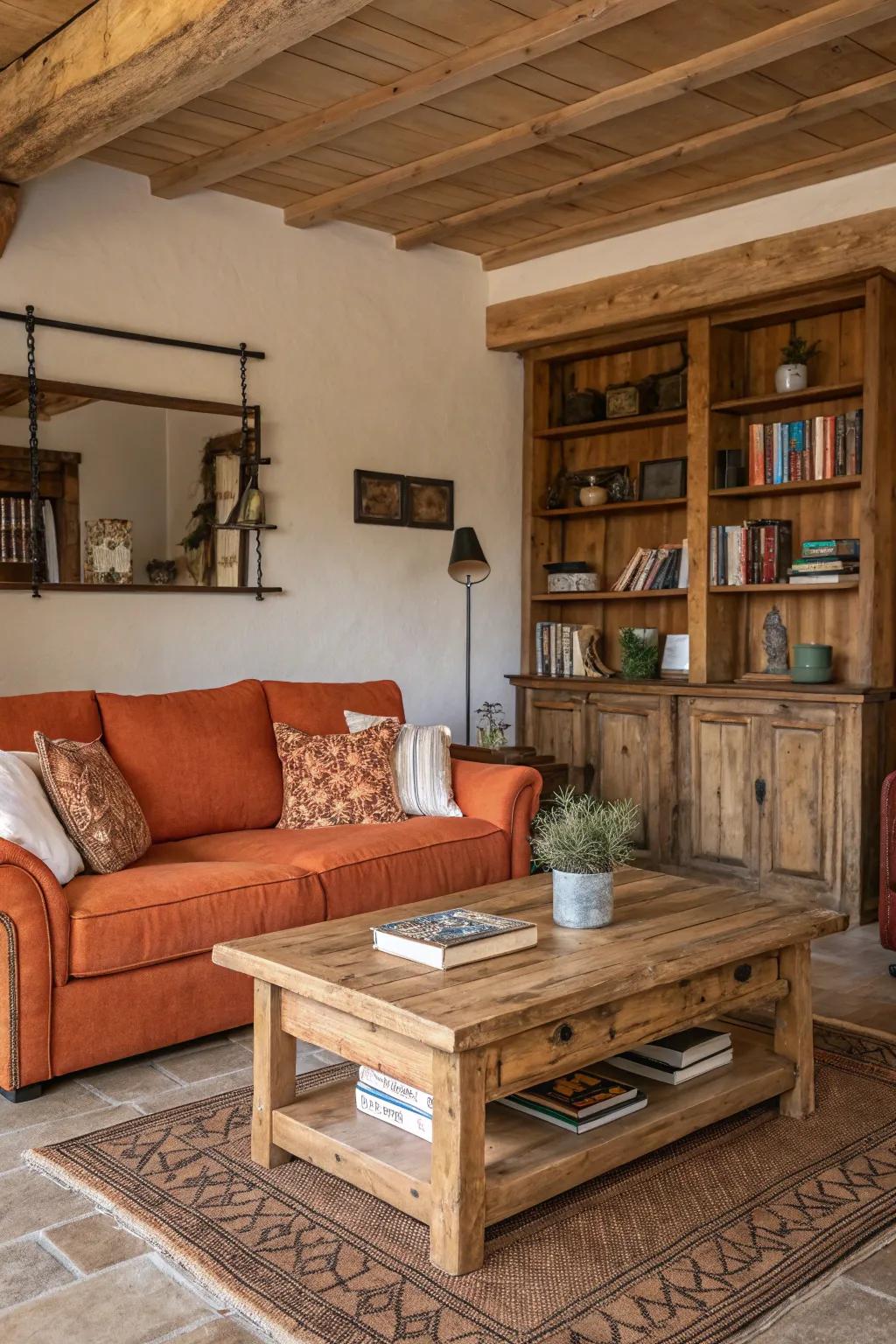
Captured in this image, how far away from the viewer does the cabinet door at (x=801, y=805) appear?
14.5 feet

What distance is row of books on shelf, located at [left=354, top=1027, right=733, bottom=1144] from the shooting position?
2.31 metres

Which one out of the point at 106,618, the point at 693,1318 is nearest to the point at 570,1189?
the point at 693,1318

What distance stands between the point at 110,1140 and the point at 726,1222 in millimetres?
1287

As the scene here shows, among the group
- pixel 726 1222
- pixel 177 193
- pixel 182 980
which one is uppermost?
pixel 177 193

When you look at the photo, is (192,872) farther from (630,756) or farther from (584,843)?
(630,756)

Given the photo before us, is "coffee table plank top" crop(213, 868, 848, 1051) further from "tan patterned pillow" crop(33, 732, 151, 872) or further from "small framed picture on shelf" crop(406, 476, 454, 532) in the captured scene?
"small framed picture on shelf" crop(406, 476, 454, 532)

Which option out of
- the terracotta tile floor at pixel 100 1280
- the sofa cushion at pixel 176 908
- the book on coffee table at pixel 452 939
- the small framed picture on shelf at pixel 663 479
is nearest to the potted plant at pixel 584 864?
the book on coffee table at pixel 452 939

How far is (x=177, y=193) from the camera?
4.41 meters

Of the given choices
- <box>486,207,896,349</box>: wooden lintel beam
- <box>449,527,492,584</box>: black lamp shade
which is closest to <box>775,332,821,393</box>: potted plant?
<box>486,207,896,349</box>: wooden lintel beam

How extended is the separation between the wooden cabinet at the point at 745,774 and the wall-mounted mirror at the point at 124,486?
1.74 metres

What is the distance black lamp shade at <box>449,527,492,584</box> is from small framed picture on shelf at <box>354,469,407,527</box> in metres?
0.31

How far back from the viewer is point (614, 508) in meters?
5.35

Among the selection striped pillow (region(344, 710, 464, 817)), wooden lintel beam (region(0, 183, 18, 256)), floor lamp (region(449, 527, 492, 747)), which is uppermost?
wooden lintel beam (region(0, 183, 18, 256))

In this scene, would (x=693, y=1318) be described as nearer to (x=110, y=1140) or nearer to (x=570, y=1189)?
(x=570, y=1189)
